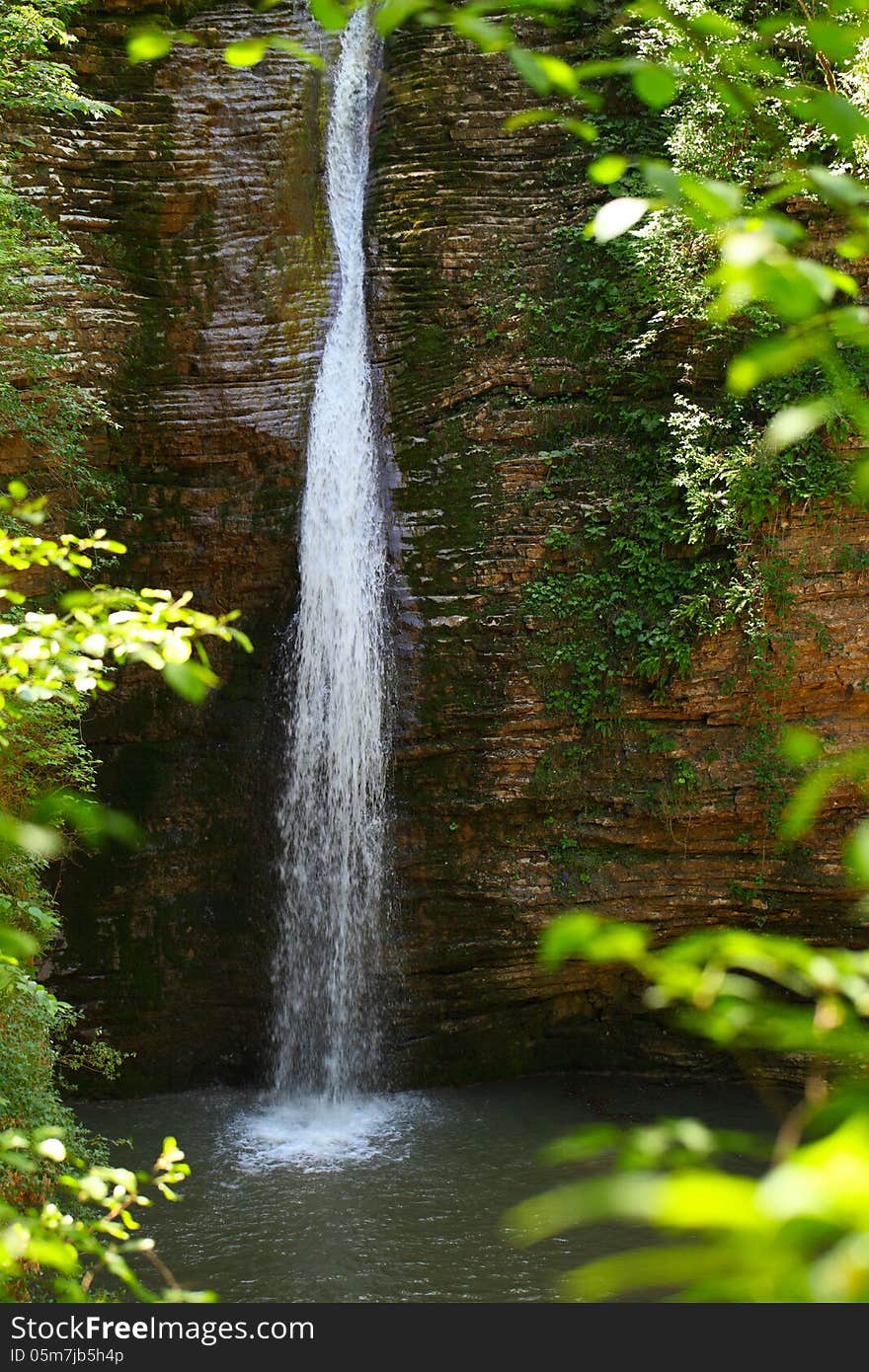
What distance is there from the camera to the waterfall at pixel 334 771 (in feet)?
28.7

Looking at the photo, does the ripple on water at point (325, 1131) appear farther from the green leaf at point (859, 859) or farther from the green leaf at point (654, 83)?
the green leaf at point (654, 83)

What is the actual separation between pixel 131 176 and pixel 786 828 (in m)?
10.6

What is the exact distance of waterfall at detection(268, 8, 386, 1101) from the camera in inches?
344

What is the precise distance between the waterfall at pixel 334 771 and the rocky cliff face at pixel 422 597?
0.70ft

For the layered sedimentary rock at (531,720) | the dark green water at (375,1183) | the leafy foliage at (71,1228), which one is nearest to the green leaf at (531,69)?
the leafy foliage at (71,1228)

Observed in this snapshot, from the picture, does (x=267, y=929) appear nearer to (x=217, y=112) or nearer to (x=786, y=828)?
(x=217, y=112)

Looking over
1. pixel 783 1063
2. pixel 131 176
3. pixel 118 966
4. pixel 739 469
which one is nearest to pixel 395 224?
pixel 131 176

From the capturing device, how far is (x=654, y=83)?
112cm

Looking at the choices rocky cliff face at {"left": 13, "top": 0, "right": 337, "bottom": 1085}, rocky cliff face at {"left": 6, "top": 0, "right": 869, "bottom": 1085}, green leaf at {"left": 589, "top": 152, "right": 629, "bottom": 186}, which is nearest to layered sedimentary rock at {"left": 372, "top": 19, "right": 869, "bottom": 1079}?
rocky cliff face at {"left": 6, "top": 0, "right": 869, "bottom": 1085}

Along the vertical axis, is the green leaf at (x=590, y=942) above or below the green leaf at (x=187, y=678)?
below

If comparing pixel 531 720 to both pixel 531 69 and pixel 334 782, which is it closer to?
pixel 334 782

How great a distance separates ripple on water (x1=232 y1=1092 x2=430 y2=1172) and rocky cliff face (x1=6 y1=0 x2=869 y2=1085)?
0.54 metres

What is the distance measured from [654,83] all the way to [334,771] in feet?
26.2

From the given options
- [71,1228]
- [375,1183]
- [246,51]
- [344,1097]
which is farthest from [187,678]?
[344,1097]
